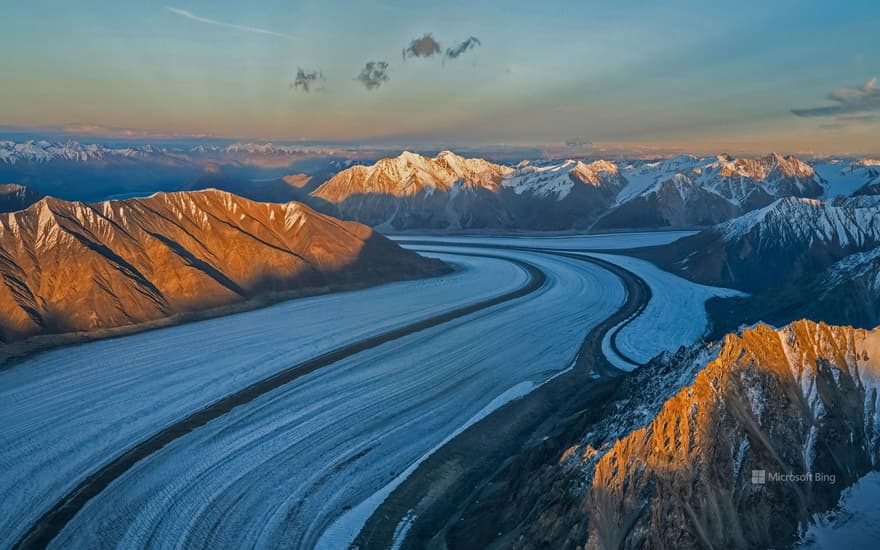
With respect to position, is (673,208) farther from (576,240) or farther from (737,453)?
(737,453)

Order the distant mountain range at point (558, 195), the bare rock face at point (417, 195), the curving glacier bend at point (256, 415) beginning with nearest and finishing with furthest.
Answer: the curving glacier bend at point (256, 415), the distant mountain range at point (558, 195), the bare rock face at point (417, 195)

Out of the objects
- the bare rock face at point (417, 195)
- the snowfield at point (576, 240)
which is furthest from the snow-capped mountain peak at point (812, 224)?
the bare rock face at point (417, 195)

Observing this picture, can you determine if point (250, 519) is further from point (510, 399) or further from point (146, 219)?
point (146, 219)

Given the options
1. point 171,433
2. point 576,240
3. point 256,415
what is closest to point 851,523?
point 256,415

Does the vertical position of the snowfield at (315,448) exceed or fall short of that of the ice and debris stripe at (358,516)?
it exceeds it

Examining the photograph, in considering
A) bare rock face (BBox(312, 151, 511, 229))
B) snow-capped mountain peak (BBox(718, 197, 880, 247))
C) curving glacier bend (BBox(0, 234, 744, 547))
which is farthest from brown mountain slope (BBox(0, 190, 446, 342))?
bare rock face (BBox(312, 151, 511, 229))

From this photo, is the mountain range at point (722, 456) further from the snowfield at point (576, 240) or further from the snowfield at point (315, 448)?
the snowfield at point (576, 240)

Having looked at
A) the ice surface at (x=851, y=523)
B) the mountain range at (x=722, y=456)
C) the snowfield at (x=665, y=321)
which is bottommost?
the snowfield at (x=665, y=321)

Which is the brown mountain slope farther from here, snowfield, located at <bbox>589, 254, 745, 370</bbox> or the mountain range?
the mountain range
